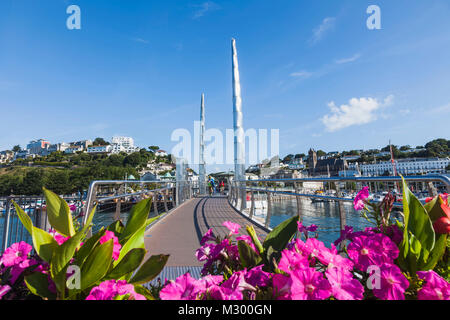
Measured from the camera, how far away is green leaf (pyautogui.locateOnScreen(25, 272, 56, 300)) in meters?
0.69

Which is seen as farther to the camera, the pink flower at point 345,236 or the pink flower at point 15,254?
the pink flower at point 345,236

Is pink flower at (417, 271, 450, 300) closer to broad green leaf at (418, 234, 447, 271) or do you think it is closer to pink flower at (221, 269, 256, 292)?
broad green leaf at (418, 234, 447, 271)

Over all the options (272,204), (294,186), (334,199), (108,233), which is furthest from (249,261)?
(272,204)

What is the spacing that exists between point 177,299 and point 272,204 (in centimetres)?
513

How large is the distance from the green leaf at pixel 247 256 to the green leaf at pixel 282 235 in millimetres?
67

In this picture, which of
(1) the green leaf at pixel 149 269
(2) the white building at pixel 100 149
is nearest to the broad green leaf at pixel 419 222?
(1) the green leaf at pixel 149 269

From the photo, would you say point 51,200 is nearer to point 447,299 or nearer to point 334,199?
point 447,299

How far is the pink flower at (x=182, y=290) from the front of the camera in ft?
1.81

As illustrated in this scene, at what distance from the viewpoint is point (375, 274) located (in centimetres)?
59

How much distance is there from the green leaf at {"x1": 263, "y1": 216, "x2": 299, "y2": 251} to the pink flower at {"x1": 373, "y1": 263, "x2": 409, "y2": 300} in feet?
0.95

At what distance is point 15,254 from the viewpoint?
2.72 feet

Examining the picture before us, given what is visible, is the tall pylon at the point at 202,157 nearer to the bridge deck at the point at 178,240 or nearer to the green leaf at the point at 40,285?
the bridge deck at the point at 178,240

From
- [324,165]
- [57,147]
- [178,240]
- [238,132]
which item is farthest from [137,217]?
[57,147]

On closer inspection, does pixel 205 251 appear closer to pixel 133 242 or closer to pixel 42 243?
pixel 133 242
